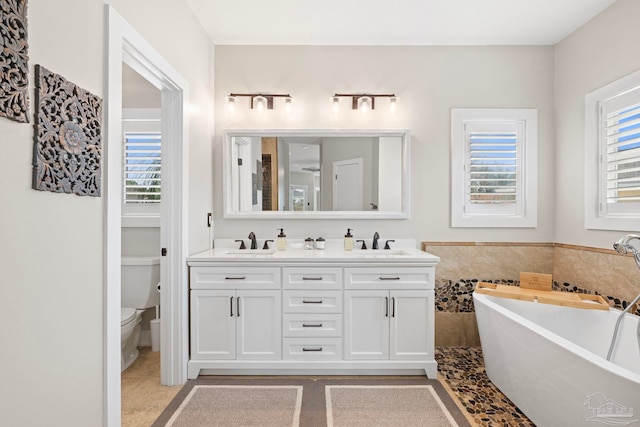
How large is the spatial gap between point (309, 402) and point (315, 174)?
178 cm

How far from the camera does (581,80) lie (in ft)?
9.20

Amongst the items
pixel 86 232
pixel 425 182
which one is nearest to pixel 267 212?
pixel 425 182

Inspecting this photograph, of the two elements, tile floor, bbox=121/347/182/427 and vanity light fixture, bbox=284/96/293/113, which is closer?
tile floor, bbox=121/347/182/427

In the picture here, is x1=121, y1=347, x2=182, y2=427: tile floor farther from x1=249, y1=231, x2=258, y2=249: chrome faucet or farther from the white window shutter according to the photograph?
the white window shutter

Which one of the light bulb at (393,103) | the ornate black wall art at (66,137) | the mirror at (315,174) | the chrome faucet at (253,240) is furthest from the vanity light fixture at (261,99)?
the ornate black wall art at (66,137)

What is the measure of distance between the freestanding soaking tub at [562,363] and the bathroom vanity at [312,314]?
17.9 inches

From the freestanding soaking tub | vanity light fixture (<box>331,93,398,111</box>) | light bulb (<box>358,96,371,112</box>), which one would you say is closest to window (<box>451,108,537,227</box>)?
vanity light fixture (<box>331,93,398,111</box>)

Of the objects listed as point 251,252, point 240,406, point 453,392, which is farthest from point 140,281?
point 453,392

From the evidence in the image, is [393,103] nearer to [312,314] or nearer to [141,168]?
[312,314]

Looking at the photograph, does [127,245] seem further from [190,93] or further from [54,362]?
[54,362]

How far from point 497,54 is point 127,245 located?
12.1 ft

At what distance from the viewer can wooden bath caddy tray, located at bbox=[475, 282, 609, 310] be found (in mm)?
2398

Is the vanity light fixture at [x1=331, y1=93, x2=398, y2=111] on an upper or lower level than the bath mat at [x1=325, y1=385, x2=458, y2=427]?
upper

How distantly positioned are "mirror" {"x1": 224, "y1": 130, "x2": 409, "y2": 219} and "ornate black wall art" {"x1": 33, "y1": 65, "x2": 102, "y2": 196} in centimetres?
Answer: 167
